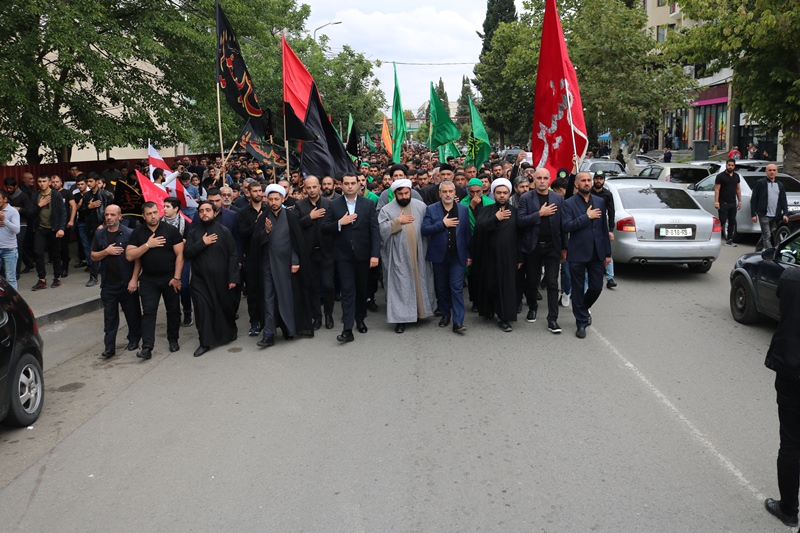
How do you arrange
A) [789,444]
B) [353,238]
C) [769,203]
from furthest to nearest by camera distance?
[769,203] → [353,238] → [789,444]

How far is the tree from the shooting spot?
1659 cm

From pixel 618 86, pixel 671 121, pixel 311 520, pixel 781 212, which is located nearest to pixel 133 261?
pixel 311 520

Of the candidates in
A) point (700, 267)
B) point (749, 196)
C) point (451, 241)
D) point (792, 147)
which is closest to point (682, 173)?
point (792, 147)

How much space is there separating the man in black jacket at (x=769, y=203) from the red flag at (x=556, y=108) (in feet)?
20.8

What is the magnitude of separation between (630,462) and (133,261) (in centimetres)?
561

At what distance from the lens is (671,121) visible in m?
48.0

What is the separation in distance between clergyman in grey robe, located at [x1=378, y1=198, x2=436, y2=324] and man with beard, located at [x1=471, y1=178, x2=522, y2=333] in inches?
29.9

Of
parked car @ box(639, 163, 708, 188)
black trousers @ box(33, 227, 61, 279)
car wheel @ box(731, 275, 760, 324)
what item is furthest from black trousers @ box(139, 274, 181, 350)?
parked car @ box(639, 163, 708, 188)

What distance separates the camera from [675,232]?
36.5 ft

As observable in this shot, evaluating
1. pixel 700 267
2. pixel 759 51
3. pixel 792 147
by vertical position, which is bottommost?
pixel 700 267

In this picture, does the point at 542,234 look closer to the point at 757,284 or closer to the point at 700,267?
the point at 757,284

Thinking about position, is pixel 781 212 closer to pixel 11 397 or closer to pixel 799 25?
pixel 799 25

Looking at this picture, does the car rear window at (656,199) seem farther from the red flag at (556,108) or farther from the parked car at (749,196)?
the parked car at (749,196)

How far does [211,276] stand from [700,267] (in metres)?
8.16
